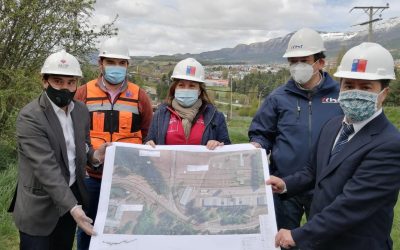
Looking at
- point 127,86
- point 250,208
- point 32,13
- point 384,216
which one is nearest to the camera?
point 384,216

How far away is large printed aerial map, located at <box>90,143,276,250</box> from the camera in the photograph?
263 centimetres

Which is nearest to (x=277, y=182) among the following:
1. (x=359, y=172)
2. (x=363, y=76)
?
(x=359, y=172)

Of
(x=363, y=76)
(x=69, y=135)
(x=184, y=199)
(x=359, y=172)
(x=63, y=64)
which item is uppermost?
(x=63, y=64)

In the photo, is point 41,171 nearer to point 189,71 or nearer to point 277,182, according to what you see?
point 189,71

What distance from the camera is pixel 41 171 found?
2723 mm

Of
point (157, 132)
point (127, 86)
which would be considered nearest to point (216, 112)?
point (157, 132)

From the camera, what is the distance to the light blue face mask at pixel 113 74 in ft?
12.5

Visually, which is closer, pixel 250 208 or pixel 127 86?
pixel 250 208

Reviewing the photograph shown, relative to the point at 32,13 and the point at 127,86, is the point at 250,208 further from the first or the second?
the point at 32,13

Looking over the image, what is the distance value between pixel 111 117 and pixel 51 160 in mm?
1029

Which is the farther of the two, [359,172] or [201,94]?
[201,94]

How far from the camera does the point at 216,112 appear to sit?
3.68 meters

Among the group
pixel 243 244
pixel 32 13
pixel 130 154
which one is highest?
pixel 32 13

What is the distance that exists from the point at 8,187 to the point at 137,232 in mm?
4249
